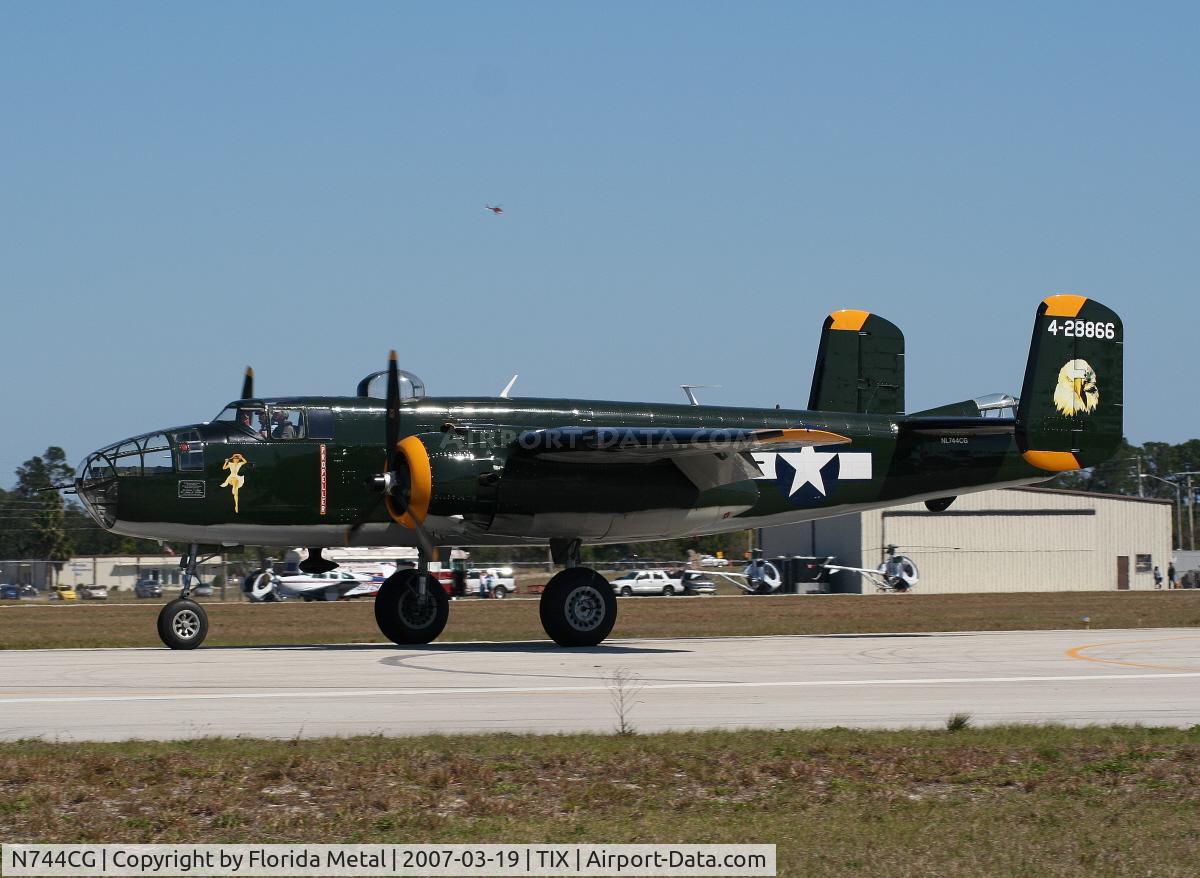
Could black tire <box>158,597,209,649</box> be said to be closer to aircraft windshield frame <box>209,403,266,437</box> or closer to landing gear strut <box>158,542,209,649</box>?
landing gear strut <box>158,542,209,649</box>

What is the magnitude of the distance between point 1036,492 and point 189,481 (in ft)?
218

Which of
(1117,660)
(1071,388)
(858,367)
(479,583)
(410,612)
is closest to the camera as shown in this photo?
(1117,660)

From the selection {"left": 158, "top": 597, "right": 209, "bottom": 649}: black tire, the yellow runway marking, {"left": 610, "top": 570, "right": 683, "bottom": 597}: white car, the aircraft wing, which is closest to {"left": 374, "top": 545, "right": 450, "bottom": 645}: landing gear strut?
{"left": 158, "top": 597, "right": 209, "bottom": 649}: black tire

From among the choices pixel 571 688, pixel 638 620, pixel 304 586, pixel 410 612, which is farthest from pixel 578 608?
pixel 304 586

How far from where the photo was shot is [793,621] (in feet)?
129

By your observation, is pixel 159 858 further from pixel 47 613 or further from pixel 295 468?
pixel 47 613

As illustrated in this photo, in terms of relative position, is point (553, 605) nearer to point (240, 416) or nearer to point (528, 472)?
point (528, 472)

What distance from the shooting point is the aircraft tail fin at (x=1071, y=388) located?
27438 mm

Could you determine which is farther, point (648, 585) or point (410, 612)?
point (648, 585)

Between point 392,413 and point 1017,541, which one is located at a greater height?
point 392,413

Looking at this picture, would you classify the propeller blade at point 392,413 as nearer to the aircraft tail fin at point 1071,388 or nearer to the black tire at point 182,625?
the black tire at point 182,625

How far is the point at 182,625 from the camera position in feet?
75.7

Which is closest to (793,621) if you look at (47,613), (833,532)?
(47,613)

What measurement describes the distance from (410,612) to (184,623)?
3.98 metres
